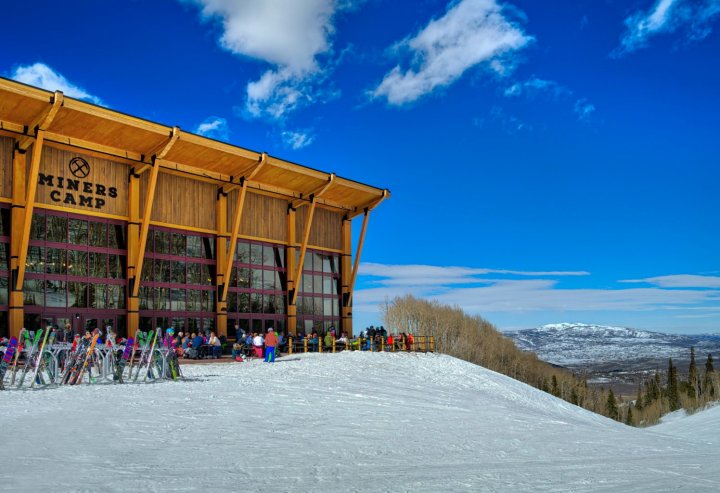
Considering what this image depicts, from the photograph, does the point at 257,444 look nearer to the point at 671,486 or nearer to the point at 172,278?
the point at 671,486

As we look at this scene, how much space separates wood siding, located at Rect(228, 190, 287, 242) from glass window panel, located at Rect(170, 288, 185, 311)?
4597 mm

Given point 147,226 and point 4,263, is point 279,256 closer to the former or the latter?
point 147,226

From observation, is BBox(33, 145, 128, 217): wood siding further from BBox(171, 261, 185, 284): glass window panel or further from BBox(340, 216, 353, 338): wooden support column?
BBox(340, 216, 353, 338): wooden support column

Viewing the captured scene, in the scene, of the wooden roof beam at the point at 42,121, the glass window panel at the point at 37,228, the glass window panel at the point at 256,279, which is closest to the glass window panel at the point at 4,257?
the glass window panel at the point at 37,228

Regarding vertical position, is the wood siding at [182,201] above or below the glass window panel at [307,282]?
above

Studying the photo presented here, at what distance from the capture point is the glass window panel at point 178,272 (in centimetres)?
3312

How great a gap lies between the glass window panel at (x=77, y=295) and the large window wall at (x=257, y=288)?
7.96m

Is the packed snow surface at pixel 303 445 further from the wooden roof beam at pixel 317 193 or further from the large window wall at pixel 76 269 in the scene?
the wooden roof beam at pixel 317 193

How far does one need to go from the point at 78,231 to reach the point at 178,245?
5224 millimetres

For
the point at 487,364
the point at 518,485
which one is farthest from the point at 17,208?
the point at 487,364

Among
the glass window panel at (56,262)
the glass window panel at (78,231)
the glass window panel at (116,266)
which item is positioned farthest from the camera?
the glass window panel at (116,266)

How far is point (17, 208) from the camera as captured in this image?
27156 millimetres

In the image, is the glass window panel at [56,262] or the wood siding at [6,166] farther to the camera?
the glass window panel at [56,262]

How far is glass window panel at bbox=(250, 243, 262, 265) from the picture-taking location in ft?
121
